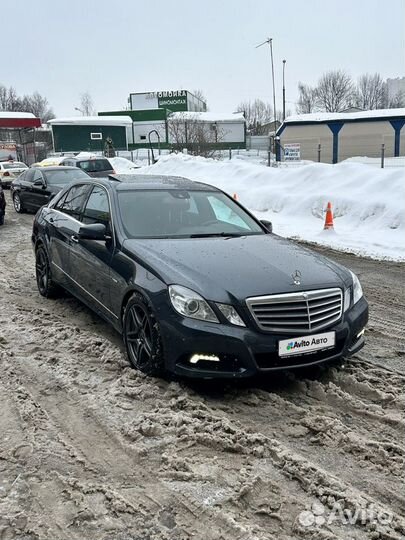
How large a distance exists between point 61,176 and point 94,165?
197 inches

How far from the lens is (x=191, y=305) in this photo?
152 inches

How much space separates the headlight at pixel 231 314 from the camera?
3.79m

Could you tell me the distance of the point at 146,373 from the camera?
4.19m

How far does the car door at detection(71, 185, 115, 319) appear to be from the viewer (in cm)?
493

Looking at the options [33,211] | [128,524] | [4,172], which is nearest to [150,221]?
[128,524]

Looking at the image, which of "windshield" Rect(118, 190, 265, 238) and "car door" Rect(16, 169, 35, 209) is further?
"car door" Rect(16, 169, 35, 209)

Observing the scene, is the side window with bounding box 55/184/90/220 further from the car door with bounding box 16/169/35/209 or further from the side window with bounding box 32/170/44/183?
the car door with bounding box 16/169/35/209

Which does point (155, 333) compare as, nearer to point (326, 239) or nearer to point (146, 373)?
point (146, 373)

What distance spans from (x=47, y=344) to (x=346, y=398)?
2.81 m

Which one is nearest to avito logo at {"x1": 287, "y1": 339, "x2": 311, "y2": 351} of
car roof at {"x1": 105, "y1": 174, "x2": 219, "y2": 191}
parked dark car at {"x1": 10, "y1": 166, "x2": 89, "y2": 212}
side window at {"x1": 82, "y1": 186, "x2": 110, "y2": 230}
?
side window at {"x1": 82, "y1": 186, "x2": 110, "y2": 230}

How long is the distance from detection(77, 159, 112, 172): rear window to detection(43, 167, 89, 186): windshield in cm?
429

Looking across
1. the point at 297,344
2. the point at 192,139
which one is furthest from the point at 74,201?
the point at 192,139

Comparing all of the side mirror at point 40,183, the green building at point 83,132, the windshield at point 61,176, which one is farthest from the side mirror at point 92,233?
the green building at point 83,132

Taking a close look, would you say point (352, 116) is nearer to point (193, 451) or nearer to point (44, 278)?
point (44, 278)
